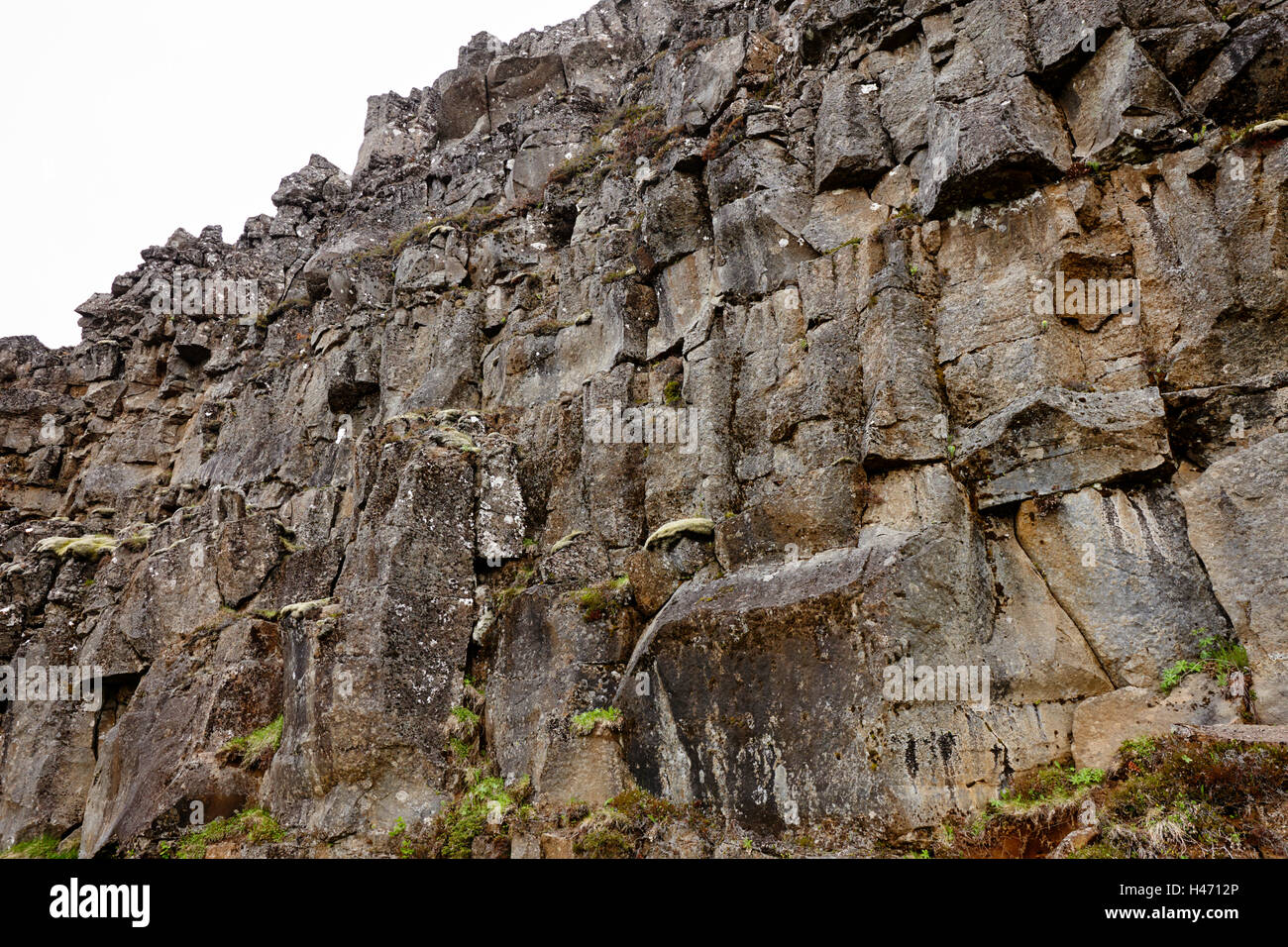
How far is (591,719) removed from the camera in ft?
49.1

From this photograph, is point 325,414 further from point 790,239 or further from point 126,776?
point 790,239

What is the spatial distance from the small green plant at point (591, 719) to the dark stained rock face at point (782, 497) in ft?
0.15

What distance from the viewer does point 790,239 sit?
19312mm

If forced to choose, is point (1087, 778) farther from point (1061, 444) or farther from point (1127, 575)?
point (1061, 444)

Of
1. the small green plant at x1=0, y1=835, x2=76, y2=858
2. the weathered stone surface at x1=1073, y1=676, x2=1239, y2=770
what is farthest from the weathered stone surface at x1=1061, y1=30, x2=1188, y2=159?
the small green plant at x1=0, y1=835, x2=76, y2=858

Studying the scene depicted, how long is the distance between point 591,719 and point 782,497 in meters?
5.33

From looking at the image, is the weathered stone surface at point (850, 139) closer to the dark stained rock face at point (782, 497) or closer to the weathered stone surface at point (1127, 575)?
the dark stained rock face at point (782, 497)

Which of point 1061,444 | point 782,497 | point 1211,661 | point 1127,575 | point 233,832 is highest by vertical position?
point 1061,444

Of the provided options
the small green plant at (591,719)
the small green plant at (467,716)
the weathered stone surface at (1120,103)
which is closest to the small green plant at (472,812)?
the small green plant at (467,716)

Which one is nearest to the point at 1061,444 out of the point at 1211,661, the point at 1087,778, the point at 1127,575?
the point at 1127,575

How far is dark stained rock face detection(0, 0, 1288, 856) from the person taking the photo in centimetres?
1229
